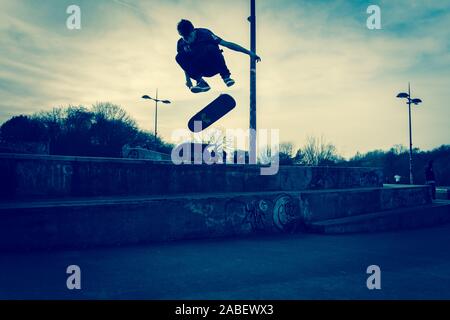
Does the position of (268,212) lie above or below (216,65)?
below

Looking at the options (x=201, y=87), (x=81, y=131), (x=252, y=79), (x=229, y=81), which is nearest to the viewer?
(x=229, y=81)

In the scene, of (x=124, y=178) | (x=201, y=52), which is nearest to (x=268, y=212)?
(x=124, y=178)

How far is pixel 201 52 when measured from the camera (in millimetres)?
5305

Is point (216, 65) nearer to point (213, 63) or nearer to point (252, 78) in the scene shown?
point (213, 63)

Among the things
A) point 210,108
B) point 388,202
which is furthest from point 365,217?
point 210,108

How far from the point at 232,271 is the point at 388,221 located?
24.3 ft

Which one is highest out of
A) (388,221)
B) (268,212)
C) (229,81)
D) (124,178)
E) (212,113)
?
(229,81)

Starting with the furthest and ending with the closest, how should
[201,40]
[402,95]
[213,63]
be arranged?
[402,95] → [213,63] → [201,40]

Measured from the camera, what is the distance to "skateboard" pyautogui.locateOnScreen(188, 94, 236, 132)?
8.12 m

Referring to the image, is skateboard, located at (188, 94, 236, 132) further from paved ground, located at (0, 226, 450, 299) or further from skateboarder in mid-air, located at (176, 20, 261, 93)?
paved ground, located at (0, 226, 450, 299)

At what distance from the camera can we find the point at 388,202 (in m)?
12.0

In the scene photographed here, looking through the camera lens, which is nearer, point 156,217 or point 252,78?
point 156,217
